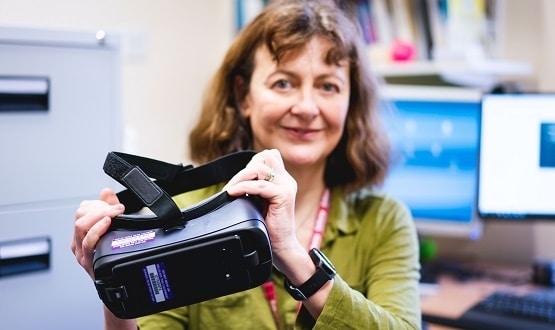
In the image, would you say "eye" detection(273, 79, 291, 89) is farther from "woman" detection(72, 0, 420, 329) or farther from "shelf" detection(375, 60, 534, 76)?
"shelf" detection(375, 60, 534, 76)

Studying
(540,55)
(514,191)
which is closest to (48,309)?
(514,191)

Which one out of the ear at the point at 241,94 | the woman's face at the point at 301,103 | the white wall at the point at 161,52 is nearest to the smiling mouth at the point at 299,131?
the woman's face at the point at 301,103

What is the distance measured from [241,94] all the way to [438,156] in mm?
799

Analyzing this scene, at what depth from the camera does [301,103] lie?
4.61ft

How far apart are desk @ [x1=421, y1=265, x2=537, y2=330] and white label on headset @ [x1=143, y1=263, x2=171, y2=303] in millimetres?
959

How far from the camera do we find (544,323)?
1685 mm

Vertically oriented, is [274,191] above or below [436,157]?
above

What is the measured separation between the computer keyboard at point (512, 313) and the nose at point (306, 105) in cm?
67

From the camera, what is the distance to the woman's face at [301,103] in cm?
142

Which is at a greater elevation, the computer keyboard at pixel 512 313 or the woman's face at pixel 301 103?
the woman's face at pixel 301 103

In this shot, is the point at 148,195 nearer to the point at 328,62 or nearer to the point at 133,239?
the point at 133,239

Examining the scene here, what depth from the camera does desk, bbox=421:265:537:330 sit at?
5.84ft

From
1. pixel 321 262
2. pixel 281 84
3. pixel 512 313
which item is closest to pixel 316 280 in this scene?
pixel 321 262

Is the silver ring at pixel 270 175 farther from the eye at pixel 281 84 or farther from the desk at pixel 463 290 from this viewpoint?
the desk at pixel 463 290
